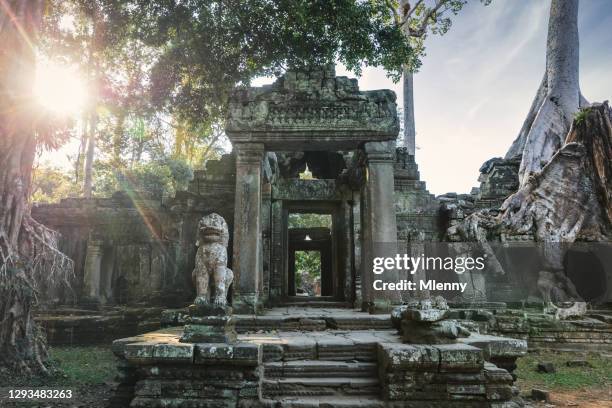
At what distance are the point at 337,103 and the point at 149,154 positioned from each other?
20.5m

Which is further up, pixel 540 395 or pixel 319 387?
pixel 319 387

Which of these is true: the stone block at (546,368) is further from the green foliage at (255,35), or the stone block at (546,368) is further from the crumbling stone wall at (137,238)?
the green foliage at (255,35)

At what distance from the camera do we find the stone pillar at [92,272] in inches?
393

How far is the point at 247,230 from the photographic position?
6531mm

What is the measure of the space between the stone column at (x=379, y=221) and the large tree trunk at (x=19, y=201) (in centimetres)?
501

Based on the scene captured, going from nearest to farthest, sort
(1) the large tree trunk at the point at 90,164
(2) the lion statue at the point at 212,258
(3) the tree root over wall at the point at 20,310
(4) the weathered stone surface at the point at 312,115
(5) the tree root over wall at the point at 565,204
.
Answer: (2) the lion statue at the point at 212,258 → (3) the tree root over wall at the point at 20,310 → (4) the weathered stone surface at the point at 312,115 → (5) the tree root over wall at the point at 565,204 → (1) the large tree trunk at the point at 90,164

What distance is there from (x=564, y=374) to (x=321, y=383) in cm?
448

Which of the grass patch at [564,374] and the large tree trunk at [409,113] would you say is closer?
the grass patch at [564,374]

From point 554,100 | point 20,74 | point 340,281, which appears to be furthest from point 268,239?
point 554,100

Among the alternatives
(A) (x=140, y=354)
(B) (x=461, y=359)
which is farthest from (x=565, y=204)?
(A) (x=140, y=354)

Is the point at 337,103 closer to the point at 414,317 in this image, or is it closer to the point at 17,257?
the point at 414,317

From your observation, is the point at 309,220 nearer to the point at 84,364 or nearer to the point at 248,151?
the point at 248,151

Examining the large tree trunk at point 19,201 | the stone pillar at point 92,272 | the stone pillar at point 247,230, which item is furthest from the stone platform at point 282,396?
the stone pillar at point 92,272

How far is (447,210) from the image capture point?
10.1m
